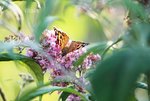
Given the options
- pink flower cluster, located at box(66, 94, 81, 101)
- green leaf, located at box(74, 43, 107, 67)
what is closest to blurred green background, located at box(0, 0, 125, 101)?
green leaf, located at box(74, 43, 107, 67)

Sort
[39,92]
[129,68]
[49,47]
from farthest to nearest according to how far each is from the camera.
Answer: [49,47], [39,92], [129,68]

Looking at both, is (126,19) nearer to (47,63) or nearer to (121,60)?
(47,63)

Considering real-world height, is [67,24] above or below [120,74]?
above

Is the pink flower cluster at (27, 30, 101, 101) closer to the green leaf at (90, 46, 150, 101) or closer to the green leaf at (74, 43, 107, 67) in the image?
the green leaf at (74, 43, 107, 67)

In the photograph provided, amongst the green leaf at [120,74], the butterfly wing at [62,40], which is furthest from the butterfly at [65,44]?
the green leaf at [120,74]

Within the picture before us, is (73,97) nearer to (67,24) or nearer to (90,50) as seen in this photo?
(90,50)

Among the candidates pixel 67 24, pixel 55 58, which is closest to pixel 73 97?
pixel 55 58

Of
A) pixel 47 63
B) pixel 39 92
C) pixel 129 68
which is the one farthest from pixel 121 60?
pixel 47 63

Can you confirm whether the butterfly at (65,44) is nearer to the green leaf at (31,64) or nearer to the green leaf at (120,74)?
the green leaf at (31,64)
